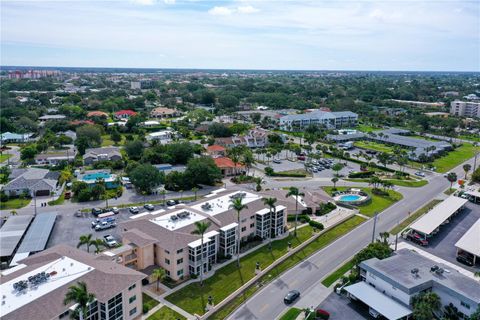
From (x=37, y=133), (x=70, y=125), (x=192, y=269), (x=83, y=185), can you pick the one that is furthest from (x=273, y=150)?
(x=37, y=133)

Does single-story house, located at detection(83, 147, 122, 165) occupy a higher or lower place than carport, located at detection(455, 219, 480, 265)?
higher

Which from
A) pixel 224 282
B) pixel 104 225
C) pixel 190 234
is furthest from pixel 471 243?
pixel 104 225

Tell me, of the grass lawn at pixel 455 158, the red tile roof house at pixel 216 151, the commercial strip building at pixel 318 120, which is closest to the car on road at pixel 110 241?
the red tile roof house at pixel 216 151

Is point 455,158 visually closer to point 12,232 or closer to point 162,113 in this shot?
point 12,232

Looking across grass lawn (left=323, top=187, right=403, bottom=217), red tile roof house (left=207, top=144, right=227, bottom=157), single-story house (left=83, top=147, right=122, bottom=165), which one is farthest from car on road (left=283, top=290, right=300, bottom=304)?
single-story house (left=83, top=147, right=122, bottom=165)

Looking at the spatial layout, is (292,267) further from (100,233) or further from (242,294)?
(100,233)

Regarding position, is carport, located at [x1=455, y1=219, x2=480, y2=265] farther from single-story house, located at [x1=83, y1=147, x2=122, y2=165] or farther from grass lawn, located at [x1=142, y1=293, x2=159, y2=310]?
single-story house, located at [x1=83, y1=147, x2=122, y2=165]

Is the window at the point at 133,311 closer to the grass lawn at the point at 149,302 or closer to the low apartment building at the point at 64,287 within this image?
the low apartment building at the point at 64,287
